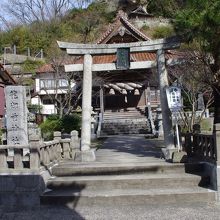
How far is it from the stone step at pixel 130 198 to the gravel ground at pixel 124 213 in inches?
7.5

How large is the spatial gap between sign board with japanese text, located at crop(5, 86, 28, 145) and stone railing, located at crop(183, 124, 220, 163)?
19.6 ft

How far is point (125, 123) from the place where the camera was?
1035 inches

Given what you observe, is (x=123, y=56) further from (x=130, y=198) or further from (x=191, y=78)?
(x=130, y=198)

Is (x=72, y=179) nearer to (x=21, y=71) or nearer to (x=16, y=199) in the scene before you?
(x=16, y=199)

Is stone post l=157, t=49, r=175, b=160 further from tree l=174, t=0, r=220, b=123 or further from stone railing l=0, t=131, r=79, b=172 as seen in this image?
stone railing l=0, t=131, r=79, b=172

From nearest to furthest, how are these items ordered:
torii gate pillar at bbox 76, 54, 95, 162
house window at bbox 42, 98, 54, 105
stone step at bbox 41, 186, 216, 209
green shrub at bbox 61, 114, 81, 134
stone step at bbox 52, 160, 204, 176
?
Result: stone step at bbox 41, 186, 216, 209 → stone step at bbox 52, 160, 204, 176 → torii gate pillar at bbox 76, 54, 95, 162 → green shrub at bbox 61, 114, 81, 134 → house window at bbox 42, 98, 54, 105

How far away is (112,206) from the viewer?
7.25 meters

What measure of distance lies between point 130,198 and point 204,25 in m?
4.08

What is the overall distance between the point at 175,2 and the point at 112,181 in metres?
4.78

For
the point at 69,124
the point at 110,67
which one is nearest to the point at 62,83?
the point at 69,124

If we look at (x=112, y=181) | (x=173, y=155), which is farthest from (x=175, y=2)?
(x=112, y=181)

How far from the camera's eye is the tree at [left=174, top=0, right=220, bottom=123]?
7.86 metres

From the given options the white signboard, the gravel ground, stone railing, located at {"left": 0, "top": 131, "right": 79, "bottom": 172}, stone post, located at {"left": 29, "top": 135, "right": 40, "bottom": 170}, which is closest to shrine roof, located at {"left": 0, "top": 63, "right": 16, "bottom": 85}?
stone railing, located at {"left": 0, "top": 131, "right": 79, "bottom": 172}

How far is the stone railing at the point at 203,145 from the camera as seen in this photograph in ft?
25.0
